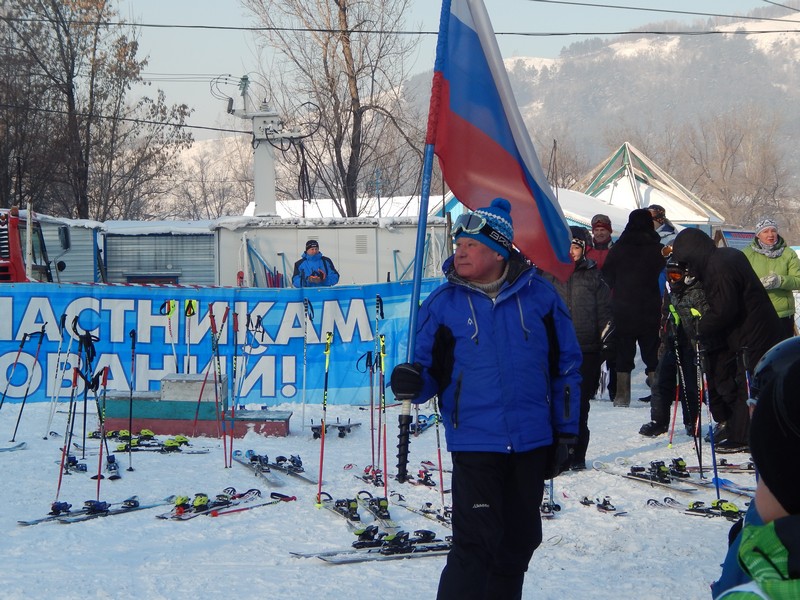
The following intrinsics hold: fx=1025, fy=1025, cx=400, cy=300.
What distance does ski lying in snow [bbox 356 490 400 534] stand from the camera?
258 inches

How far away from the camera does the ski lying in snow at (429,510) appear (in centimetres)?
671

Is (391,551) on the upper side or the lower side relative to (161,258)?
lower

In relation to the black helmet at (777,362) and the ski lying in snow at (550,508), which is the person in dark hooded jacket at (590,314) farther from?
the black helmet at (777,362)

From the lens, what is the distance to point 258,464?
8.56 meters

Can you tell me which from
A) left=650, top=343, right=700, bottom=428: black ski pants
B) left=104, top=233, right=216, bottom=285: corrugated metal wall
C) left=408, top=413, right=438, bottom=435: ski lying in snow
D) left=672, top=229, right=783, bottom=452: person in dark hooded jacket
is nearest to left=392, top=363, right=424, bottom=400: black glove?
left=672, top=229, right=783, bottom=452: person in dark hooded jacket

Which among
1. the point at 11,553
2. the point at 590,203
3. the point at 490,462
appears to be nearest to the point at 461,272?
the point at 490,462

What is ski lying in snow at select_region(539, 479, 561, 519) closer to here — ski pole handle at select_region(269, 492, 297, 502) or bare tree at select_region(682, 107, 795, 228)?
ski pole handle at select_region(269, 492, 297, 502)

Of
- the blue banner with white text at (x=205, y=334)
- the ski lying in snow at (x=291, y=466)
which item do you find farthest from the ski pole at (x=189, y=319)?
the ski lying in snow at (x=291, y=466)

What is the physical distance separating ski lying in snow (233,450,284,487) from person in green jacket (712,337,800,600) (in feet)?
21.2

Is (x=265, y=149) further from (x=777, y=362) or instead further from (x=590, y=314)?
(x=777, y=362)

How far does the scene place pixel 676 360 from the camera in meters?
9.63

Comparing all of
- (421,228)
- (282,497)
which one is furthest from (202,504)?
(421,228)

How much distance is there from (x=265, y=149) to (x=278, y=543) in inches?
707

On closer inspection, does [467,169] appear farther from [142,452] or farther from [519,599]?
[142,452]
